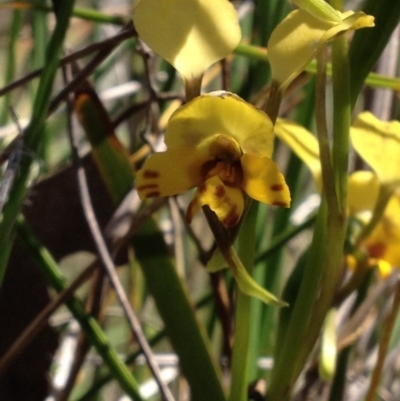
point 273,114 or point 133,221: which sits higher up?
point 273,114

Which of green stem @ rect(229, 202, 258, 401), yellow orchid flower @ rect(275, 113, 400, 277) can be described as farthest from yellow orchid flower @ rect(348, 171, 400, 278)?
green stem @ rect(229, 202, 258, 401)

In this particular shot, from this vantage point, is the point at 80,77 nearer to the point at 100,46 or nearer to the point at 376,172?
the point at 100,46

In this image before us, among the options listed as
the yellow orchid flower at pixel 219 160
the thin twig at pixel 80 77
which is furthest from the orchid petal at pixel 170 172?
the thin twig at pixel 80 77

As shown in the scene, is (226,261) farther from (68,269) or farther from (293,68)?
(68,269)

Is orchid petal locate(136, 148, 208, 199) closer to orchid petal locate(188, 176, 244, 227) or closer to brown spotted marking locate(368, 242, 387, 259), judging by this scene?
orchid petal locate(188, 176, 244, 227)

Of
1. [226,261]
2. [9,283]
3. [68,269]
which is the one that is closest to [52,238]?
[9,283]

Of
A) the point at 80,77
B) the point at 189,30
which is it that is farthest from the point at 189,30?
the point at 80,77

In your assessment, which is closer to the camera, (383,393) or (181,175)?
(181,175)
